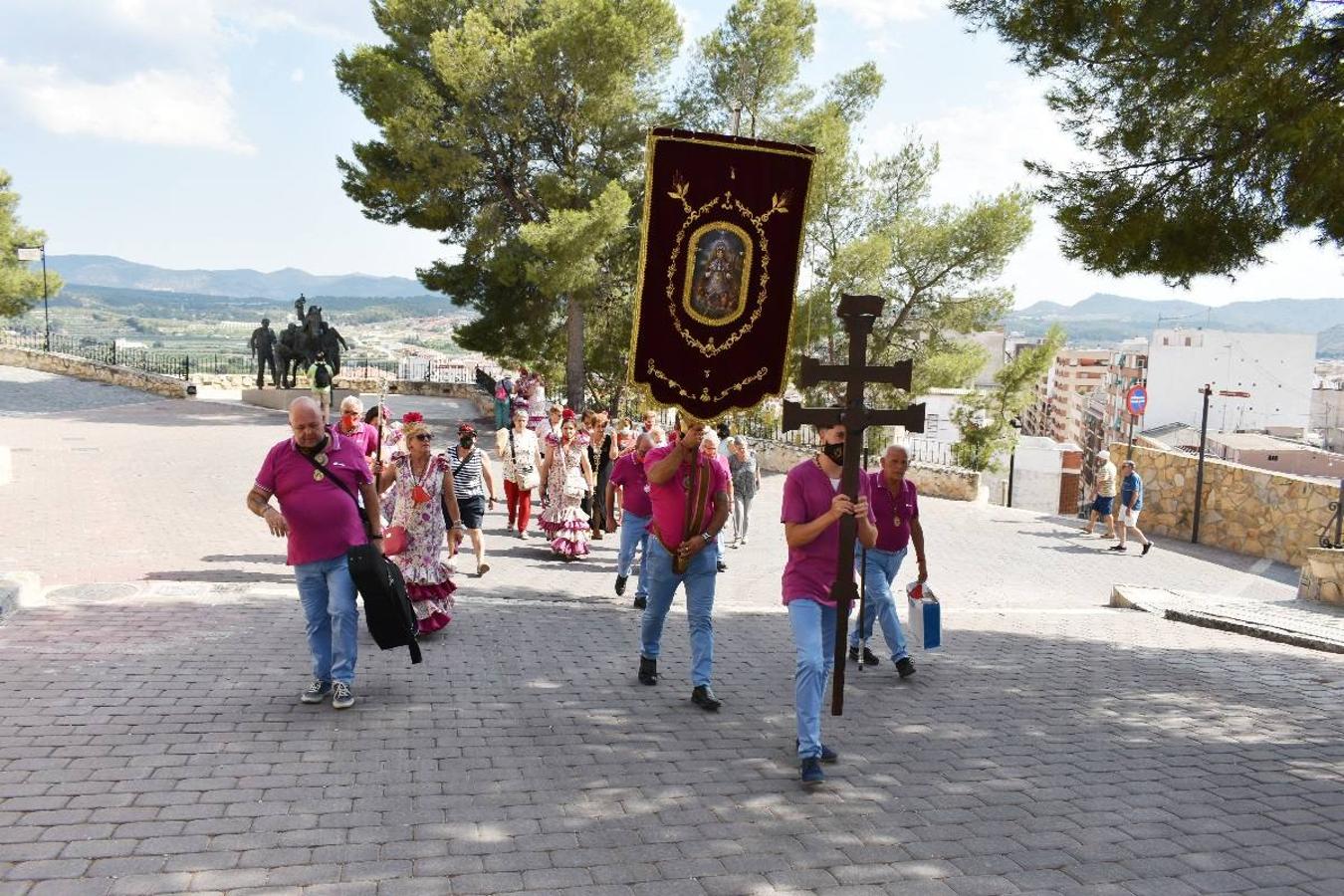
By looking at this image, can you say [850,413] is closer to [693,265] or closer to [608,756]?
[608,756]

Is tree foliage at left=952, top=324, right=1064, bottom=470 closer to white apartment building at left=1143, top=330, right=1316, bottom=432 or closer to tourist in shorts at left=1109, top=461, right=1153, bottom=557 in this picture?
tourist in shorts at left=1109, top=461, right=1153, bottom=557

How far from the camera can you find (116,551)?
31.4 feet

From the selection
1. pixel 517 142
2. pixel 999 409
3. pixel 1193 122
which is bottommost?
pixel 999 409

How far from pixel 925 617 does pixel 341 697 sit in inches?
153

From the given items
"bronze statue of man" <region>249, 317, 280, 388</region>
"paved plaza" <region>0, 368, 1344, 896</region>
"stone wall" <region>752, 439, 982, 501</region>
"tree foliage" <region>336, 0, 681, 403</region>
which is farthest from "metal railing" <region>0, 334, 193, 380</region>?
"paved plaza" <region>0, 368, 1344, 896</region>

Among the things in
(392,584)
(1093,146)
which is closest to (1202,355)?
(1093,146)

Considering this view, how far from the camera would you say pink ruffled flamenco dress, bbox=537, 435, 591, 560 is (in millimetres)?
11039

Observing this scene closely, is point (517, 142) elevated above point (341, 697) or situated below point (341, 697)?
above

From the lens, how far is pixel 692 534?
20.2 feet

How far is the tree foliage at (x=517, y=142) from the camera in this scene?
79.2 feet

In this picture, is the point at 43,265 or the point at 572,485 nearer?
the point at 572,485

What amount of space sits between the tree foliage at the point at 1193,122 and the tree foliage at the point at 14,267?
41.7m

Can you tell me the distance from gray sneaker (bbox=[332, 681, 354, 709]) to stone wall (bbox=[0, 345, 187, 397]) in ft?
90.3

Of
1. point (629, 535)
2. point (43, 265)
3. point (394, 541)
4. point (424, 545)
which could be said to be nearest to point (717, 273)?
point (424, 545)
